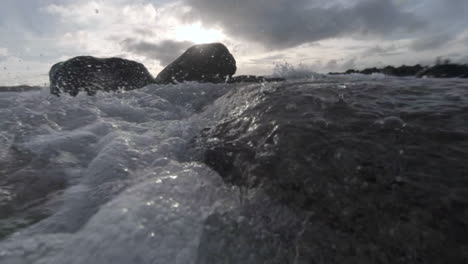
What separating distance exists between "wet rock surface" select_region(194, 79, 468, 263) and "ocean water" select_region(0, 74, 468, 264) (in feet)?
0.06

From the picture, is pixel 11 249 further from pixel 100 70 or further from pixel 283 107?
pixel 100 70

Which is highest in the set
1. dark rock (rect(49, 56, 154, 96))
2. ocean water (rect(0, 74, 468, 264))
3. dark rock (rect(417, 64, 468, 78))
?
dark rock (rect(49, 56, 154, 96))

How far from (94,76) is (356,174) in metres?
8.06

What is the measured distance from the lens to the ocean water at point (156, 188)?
1.63 m

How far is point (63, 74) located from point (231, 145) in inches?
294

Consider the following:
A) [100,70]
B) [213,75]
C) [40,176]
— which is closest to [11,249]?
[40,176]

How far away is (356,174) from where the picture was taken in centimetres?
182

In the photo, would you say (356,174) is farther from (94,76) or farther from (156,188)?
(94,76)

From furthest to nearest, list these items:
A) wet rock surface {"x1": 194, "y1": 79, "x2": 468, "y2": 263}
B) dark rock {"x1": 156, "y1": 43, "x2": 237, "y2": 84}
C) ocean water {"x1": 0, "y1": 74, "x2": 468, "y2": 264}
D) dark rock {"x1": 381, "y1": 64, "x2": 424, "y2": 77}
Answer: dark rock {"x1": 156, "y1": 43, "x2": 237, "y2": 84}
dark rock {"x1": 381, "y1": 64, "x2": 424, "y2": 77}
ocean water {"x1": 0, "y1": 74, "x2": 468, "y2": 264}
wet rock surface {"x1": 194, "y1": 79, "x2": 468, "y2": 263}

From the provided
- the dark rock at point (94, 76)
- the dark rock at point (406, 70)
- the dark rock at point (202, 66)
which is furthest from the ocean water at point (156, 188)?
the dark rock at point (406, 70)

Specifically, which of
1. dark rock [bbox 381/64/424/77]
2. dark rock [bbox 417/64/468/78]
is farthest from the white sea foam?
dark rock [bbox 381/64/424/77]

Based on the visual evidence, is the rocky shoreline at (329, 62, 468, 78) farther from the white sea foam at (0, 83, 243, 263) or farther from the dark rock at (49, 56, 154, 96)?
the dark rock at (49, 56, 154, 96)

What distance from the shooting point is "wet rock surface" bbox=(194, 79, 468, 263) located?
1416 millimetres

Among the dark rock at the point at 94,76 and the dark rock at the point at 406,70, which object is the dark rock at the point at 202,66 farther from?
the dark rock at the point at 406,70
